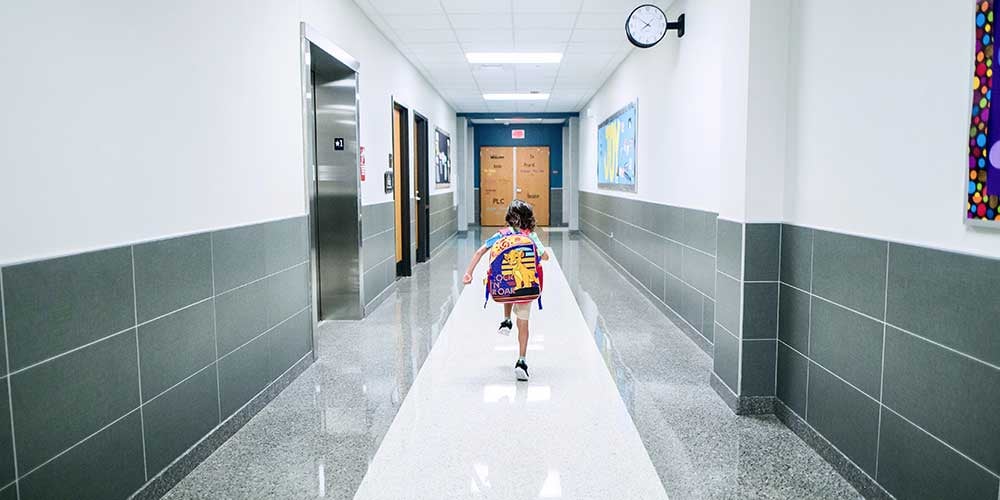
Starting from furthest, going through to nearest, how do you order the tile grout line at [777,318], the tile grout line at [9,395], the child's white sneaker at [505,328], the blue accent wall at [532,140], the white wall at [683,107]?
the blue accent wall at [532,140] → the child's white sneaker at [505,328] → the white wall at [683,107] → the tile grout line at [777,318] → the tile grout line at [9,395]

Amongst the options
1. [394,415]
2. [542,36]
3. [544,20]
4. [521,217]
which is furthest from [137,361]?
[542,36]

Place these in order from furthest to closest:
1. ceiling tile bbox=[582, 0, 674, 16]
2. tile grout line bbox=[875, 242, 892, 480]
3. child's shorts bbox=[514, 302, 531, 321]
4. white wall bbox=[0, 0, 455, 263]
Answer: ceiling tile bbox=[582, 0, 674, 16] → child's shorts bbox=[514, 302, 531, 321] → tile grout line bbox=[875, 242, 892, 480] → white wall bbox=[0, 0, 455, 263]

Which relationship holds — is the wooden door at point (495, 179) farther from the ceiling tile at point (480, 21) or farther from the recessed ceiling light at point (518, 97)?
the ceiling tile at point (480, 21)

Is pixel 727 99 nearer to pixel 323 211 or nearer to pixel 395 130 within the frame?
pixel 323 211

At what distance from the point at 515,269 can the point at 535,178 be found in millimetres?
14507

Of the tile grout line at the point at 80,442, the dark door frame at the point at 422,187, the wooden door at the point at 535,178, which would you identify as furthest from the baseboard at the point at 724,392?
the wooden door at the point at 535,178

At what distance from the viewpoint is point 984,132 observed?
2.11m

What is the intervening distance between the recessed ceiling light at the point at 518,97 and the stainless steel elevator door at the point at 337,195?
718 cm

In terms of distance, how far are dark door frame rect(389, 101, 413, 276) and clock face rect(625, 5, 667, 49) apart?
11.9 feet

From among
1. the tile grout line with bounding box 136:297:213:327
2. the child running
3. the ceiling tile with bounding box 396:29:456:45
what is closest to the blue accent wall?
the ceiling tile with bounding box 396:29:456:45

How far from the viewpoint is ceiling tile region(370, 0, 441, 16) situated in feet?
20.4

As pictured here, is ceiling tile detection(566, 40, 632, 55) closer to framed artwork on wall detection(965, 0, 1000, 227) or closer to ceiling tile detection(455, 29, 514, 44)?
ceiling tile detection(455, 29, 514, 44)

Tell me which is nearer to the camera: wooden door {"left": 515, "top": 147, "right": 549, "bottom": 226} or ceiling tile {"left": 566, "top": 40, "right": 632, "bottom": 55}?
ceiling tile {"left": 566, "top": 40, "right": 632, "bottom": 55}

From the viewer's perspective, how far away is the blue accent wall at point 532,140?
18562 millimetres
